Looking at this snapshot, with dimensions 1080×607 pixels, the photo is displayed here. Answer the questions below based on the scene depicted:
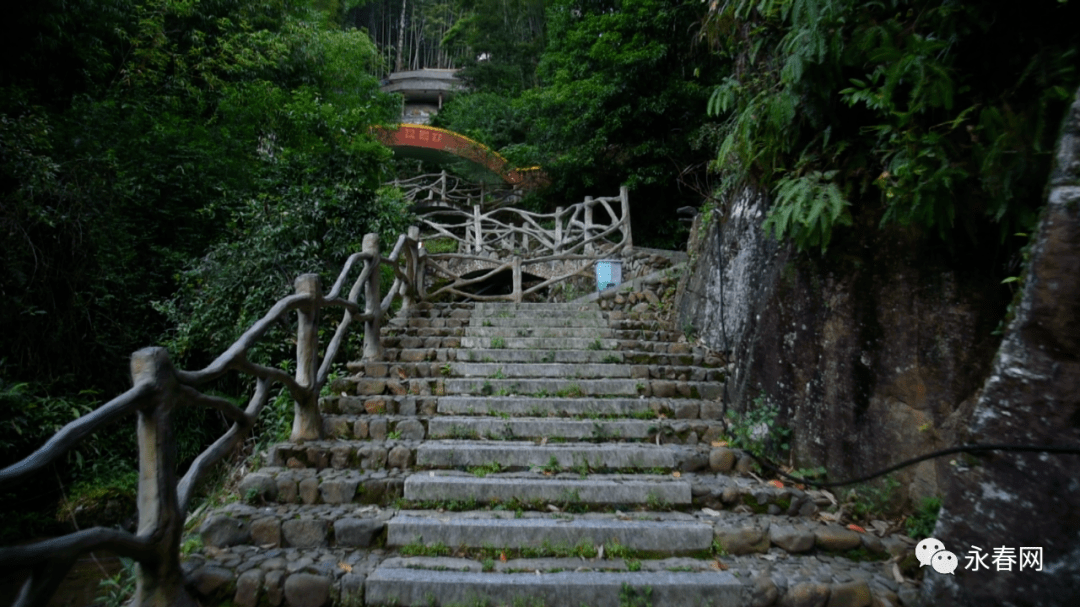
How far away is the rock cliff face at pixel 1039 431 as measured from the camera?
160 cm

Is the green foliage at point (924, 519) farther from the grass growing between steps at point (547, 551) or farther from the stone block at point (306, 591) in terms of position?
the stone block at point (306, 591)

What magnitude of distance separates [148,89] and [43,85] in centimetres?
97

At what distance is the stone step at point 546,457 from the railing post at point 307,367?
75 cm

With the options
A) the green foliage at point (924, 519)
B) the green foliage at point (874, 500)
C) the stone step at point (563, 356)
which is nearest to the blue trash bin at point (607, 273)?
the stone step at point (563, 356)

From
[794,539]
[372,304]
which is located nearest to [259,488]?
[372,304]

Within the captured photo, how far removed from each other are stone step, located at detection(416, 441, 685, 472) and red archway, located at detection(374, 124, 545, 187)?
11.5 meters

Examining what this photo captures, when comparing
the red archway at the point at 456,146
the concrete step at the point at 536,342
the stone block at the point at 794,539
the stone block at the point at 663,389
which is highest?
the red archway at the point at 456,146

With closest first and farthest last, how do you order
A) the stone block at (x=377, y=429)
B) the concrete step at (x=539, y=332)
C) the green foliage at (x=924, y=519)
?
the green foliage at (x=924, y=519), the stone block at (x=377, y=429), the concrete step at (x=539, y=332)

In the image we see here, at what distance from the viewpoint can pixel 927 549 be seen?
207cm

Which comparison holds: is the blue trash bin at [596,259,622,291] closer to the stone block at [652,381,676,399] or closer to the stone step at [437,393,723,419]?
the stone block at [652,381,676,399]

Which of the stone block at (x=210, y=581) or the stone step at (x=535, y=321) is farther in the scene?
the stone step at (x=535, y=321)

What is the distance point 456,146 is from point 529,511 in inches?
549

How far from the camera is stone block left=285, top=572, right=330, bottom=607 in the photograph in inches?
83.8

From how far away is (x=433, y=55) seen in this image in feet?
108
